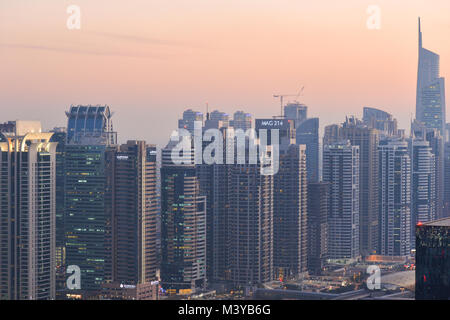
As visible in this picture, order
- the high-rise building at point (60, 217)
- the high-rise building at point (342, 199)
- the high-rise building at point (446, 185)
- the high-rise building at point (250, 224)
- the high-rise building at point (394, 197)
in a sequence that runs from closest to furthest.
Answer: the high-rise building at point (60, 217)
the high-rise building at point (250, 224)
the high-rise building at point (342, 199)
the high-rise building at point (394, 197)
the high-rise building at point (446, 185)

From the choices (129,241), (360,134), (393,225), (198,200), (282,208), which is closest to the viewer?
(129,241)

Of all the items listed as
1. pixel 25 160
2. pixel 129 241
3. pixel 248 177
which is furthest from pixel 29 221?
pixel 248 177

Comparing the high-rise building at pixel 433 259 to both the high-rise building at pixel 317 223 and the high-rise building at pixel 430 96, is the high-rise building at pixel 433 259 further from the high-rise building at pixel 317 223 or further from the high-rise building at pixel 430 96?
the high-rise building at pixel 430 96

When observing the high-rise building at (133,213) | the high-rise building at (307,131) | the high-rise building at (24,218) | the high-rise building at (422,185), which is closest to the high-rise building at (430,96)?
the high-rise building at (422,185)

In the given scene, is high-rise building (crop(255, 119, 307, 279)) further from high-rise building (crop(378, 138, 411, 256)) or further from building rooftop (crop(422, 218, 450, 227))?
building rooftop (crop(422, 218, 450, 227))

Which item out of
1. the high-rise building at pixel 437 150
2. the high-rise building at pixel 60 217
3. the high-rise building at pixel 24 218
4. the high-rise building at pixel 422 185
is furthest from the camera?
the high-rise building at pixel 437 150

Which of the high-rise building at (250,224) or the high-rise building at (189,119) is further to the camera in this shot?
the high-rise building at (189,119)
